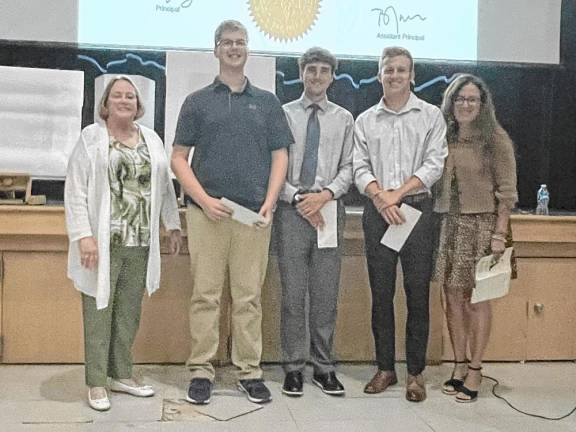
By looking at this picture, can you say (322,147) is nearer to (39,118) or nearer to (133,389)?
(133,389)

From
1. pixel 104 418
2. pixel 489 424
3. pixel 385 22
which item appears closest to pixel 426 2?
pixel 385 22

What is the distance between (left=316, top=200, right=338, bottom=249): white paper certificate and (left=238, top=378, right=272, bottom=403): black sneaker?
0.60 meters

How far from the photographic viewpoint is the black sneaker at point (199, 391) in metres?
3.09

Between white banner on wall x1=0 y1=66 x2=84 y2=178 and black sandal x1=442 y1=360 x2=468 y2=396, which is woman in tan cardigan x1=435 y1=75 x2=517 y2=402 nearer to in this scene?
black sandal x1=442 y1=360 x2=468 y2=396

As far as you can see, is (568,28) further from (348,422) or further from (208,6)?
(348,422)

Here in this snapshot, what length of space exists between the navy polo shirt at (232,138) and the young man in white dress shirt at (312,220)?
148mm

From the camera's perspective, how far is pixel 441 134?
3.20 meters

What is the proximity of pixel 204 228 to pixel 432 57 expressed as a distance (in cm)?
177

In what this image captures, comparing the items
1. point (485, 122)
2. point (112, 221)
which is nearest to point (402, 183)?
point (485, 122)

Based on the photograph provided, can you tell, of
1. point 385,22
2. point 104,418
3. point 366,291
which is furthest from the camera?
point 385,22

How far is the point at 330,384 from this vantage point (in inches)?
129

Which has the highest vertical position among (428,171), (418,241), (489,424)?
(428,171)

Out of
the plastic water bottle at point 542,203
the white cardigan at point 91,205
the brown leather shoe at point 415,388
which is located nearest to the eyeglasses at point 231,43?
the white cardigan at point 91,205

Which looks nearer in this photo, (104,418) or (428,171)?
(104,418)
